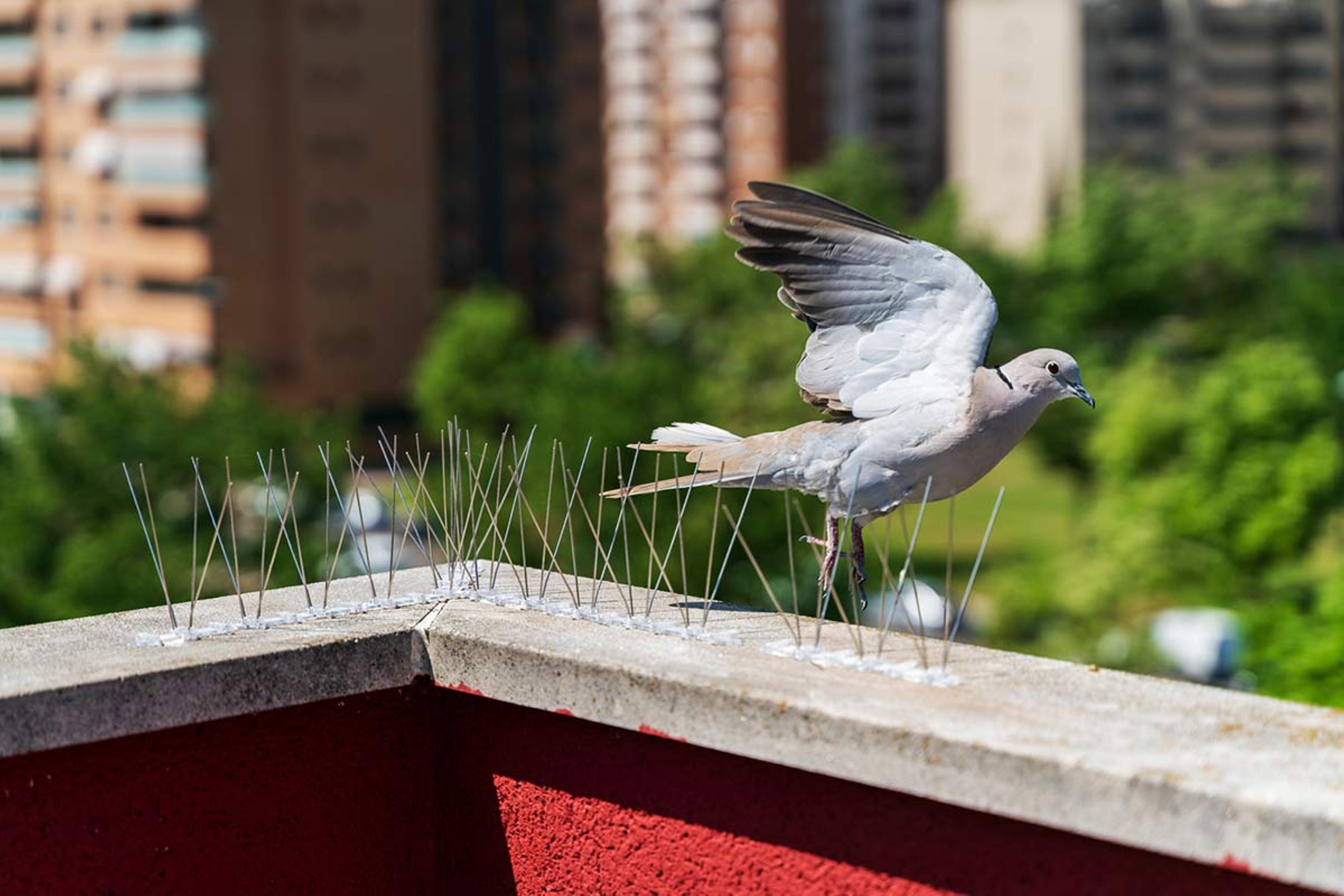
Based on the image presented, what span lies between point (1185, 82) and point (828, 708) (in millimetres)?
80747

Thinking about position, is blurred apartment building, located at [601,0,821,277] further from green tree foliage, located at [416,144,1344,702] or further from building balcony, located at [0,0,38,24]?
building balcony, located at [0,0,38,24]

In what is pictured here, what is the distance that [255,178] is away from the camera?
4953 centimetres

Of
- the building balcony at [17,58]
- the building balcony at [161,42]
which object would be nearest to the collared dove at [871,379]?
the building balcony at [161,42]

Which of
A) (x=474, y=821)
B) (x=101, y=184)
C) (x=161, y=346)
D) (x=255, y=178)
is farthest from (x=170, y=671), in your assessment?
(x=101, y=184)

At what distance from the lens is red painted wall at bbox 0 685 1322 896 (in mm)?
4047

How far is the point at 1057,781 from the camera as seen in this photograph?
3773mm

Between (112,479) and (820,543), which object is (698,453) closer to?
(820,543)

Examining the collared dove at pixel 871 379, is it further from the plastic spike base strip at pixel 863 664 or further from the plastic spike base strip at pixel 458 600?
the plastic spike base strip at pixel 863 664

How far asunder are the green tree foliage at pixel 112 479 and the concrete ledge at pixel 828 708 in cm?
2024

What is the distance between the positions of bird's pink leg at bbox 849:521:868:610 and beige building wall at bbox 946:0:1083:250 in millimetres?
73562

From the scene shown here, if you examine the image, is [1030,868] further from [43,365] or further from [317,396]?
[43,365]

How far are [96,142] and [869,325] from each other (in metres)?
47.2

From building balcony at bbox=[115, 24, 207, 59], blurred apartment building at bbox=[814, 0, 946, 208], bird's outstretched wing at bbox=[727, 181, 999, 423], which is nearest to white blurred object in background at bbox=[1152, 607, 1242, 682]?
building balcony at bbox=[115, 24, 207, 59]

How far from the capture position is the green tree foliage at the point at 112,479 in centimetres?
2659
